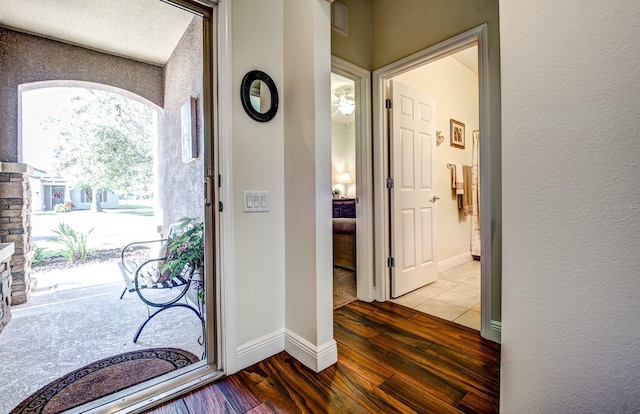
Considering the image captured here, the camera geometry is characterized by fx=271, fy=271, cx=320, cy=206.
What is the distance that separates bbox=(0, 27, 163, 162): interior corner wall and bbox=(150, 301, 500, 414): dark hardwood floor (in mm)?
2343

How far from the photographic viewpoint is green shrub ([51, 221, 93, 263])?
222 centimetres

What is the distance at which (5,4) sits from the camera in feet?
6.86

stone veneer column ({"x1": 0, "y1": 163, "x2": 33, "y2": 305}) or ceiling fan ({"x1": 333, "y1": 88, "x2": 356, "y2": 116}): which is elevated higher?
ceiling fan ({"x1": 333, "y1": 88, "x2": 356, "y2": 116})

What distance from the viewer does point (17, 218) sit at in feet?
6.84

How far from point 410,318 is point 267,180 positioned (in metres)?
1.62

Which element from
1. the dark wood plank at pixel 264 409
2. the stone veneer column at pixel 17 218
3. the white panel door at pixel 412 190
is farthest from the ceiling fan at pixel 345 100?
the dark wood plank at pixel 264 409

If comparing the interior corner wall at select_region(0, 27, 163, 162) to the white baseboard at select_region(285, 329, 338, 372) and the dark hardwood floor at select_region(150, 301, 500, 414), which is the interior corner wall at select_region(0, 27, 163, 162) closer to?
the dark hardwood floor at select_region(150, 301, 500, 414)

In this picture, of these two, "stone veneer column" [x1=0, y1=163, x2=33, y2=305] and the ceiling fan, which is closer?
"stone veneer column" [x1=0, y1=163, x2=33, y2=305]

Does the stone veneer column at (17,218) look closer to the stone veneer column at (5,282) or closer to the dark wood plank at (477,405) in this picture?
the stone veneer column at (5,282)

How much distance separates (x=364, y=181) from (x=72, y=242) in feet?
8.47

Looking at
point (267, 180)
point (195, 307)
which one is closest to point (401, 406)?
point (267, 180)

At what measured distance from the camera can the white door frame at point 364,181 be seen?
254 centimetres

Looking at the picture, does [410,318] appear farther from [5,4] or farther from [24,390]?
[5,4]

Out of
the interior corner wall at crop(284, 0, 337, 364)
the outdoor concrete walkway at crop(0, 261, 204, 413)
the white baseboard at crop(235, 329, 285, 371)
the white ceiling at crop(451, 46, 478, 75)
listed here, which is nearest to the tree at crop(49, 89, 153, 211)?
the outdoor concrete walkway at crop(0, 261, 204, 413)
